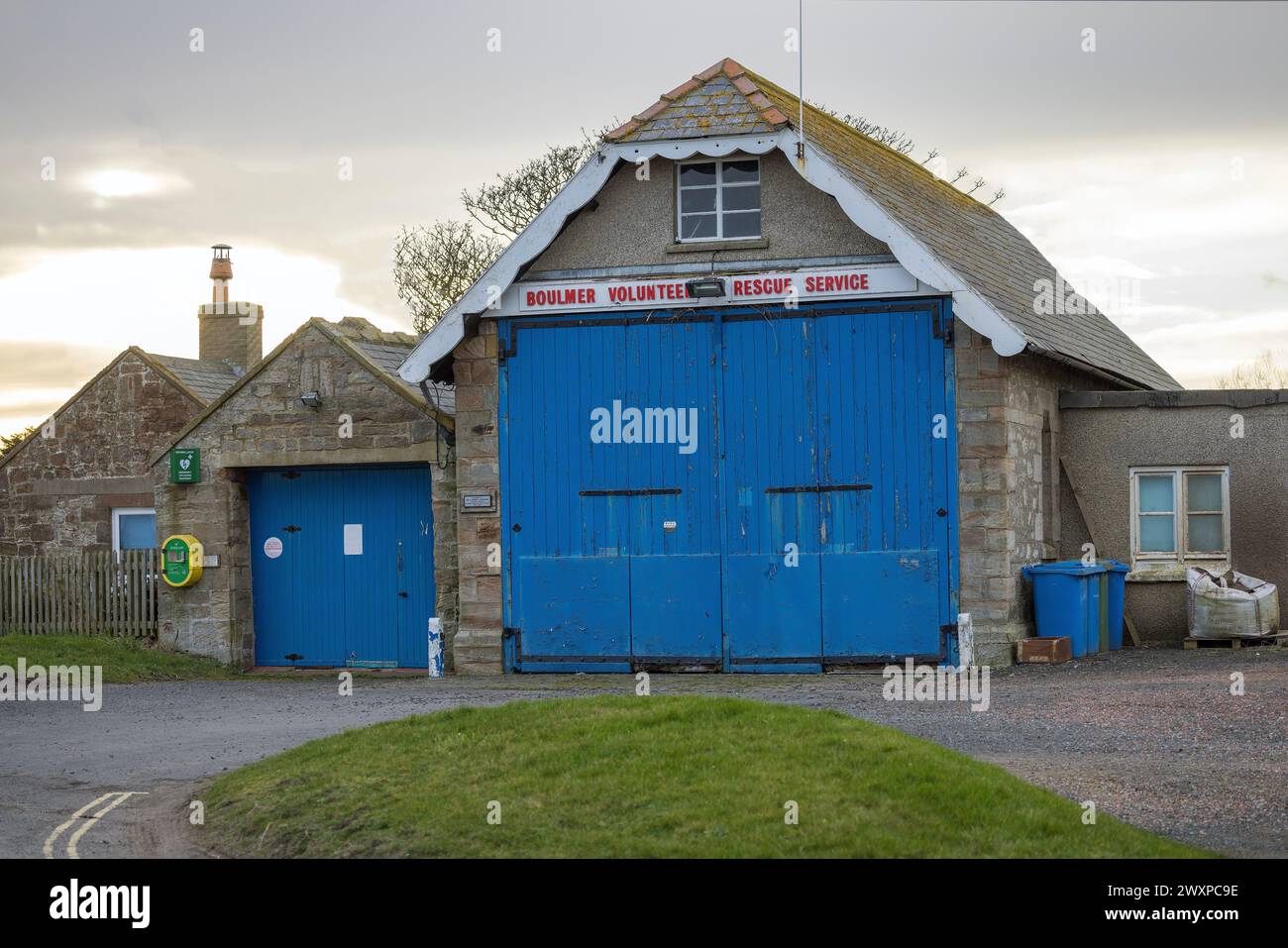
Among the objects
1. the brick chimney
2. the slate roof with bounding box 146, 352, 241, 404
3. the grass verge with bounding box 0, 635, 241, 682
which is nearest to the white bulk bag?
the grass verge with bounding box 0, 635, 241, 682

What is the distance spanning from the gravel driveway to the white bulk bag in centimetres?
48

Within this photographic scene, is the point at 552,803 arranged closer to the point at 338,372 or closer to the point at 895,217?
the point at 895,217

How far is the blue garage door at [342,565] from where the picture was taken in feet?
68.3

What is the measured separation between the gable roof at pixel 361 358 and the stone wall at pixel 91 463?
757 centimetres

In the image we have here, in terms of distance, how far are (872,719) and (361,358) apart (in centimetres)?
Result: 947

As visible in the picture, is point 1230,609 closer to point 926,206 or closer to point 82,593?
point 926,206

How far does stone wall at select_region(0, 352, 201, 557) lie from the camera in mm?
28594

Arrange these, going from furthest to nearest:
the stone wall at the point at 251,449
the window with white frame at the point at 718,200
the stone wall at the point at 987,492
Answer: the stone wall at the point at 251,449 → the window with white frame at the point at 718,200 → the stone wall at the point at 987,492

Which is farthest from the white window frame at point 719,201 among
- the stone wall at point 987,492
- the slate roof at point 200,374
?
the slate roof at point 200,374

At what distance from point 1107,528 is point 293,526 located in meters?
9.97

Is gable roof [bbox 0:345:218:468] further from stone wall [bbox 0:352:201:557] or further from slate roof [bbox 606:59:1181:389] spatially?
slate roof [bbox 606:59:1181:389]

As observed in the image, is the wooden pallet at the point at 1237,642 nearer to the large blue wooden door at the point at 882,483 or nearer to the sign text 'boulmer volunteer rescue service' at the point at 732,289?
the large blue wooden door at the point at 882,483

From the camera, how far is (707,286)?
17.8m
